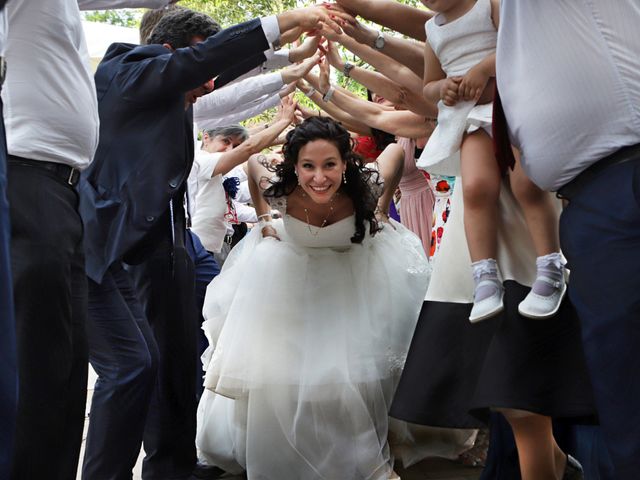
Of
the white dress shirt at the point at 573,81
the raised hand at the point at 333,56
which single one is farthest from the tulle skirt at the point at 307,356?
the white dress shirt at the point at 573,81

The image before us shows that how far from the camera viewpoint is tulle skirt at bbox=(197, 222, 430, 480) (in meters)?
3.77

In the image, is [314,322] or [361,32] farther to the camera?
[314,322]

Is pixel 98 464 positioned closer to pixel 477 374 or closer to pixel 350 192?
pixel 477 374

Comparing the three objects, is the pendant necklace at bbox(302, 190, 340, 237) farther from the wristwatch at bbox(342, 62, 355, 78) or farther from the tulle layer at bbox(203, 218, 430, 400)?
the wristwatch at bbox(342, 62, 355, 78)

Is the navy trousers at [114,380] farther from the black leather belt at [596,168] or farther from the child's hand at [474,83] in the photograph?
the black leather belt at [596,168]

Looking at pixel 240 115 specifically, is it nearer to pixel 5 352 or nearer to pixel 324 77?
pixel 324 77

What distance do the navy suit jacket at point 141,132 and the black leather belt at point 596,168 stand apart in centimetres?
162

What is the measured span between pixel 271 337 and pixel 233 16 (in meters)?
12.7

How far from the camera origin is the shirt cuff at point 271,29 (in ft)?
11.0

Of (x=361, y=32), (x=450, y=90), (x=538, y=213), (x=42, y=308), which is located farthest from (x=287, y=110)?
(x=42, y=308)

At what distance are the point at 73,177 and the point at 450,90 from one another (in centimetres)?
138

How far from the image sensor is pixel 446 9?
3139 millimetres

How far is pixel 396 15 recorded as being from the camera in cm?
357

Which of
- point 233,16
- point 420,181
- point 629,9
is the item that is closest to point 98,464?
point 629,9
